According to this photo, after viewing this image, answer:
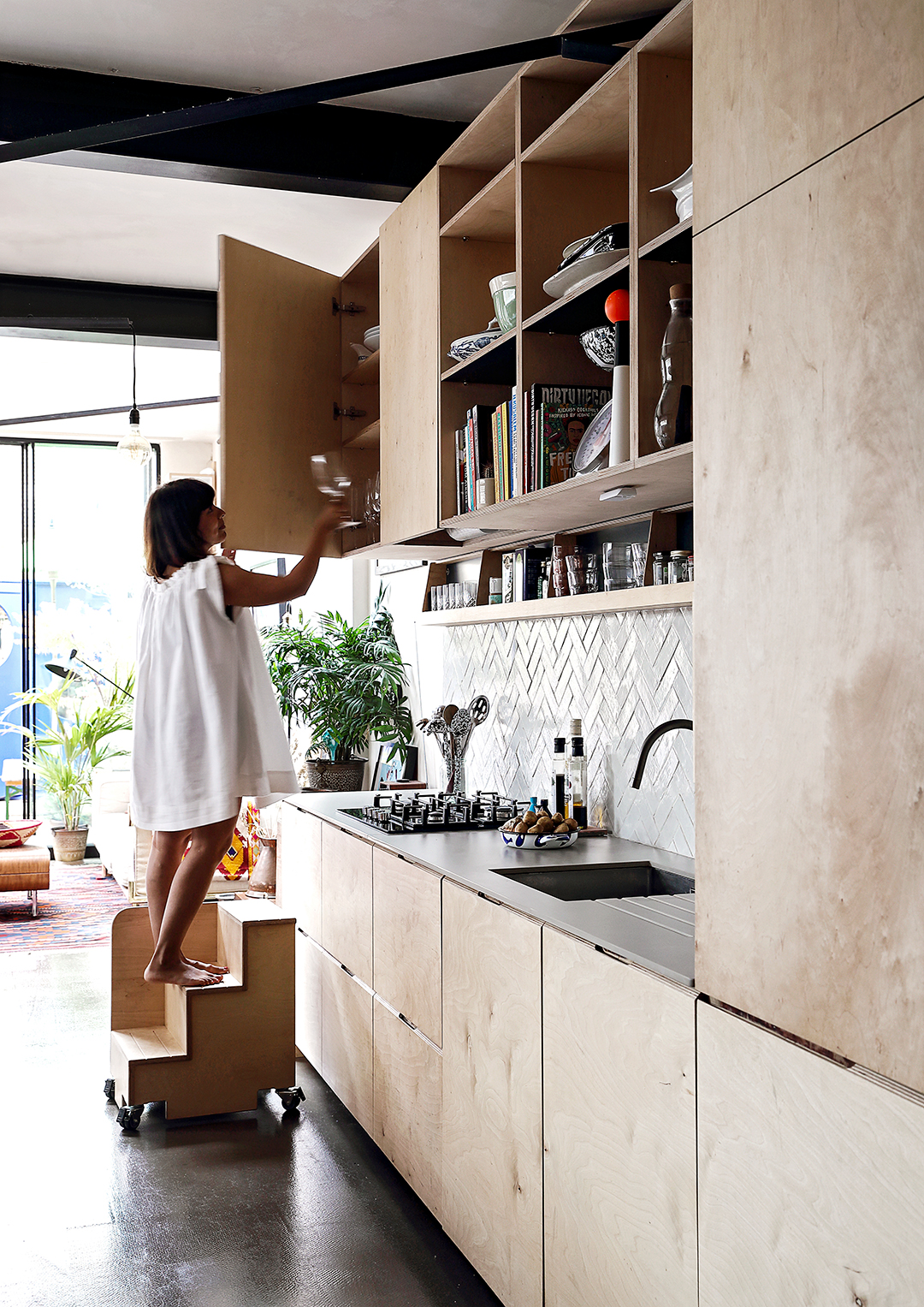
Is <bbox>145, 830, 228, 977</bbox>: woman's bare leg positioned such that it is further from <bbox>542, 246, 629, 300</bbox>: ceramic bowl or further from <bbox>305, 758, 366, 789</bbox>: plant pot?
<bbox>542, 246, 629, 300</bbox>: ceramic bowl

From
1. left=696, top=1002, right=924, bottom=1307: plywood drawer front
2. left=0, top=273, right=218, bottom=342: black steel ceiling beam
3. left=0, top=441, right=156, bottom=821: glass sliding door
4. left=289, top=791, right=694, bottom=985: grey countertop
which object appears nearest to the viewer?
left=696, top=1002, right=924, bottom=1307: plywood drawer front

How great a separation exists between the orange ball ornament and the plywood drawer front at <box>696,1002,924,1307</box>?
50.6 inches

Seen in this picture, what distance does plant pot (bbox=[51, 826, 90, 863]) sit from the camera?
8086mm

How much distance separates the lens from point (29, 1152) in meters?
3.05

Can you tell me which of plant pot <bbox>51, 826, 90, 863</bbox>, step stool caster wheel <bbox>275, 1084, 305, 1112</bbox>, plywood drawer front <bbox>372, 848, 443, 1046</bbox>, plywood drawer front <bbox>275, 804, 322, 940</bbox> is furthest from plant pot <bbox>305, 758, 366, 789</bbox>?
plant pot <bbox>51, 826, 90, 863</bbox>

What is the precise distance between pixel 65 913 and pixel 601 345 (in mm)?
5175

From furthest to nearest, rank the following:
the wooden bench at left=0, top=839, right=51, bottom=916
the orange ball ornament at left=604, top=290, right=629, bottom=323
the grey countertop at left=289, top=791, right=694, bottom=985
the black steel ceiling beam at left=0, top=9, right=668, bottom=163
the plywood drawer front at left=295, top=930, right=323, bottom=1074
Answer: the wooden bench at left=0, top=839, right=51, bottom=916 → the plywood drawer front at left=295, top=930, right=323, bottom=1074 → the black steel ceiling beam at left=0, top=9, right=668, bottom=163 → the orange ball ornament at left=604, top=290, right=629, bottom=323 → the grey countertop at left=289, top=791, right=694, bottom=985

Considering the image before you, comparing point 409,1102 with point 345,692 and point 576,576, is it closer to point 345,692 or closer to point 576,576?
point 576,576

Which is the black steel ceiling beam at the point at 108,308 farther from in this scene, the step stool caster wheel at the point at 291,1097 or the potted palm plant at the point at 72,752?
the potted palm plant at the point at 72,752

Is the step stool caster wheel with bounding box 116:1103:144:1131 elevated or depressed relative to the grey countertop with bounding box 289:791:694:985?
depressed

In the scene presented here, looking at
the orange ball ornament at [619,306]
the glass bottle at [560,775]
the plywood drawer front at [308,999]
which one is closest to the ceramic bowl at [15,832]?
the plywood drawer front at [308,999]

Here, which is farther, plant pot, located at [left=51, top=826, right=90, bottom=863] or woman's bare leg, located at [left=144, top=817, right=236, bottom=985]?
plant pot, located at [left=51, top=826, right=90, bottom=863]

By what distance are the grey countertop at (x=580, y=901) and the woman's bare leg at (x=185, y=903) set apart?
36cm

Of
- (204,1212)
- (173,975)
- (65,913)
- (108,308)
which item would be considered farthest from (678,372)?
(65,913)
